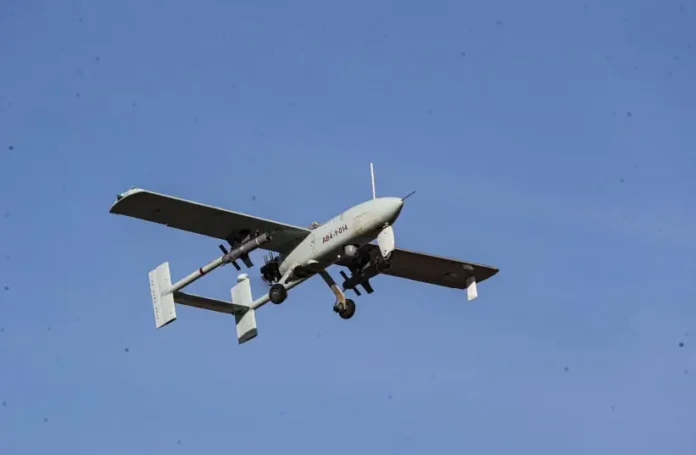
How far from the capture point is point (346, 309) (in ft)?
202

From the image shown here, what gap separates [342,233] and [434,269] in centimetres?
746

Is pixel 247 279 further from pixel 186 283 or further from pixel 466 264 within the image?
pixel 466 264

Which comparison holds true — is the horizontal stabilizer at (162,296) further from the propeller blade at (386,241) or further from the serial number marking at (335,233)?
the propeller blade at (386,241)

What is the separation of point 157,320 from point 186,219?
3458 mm

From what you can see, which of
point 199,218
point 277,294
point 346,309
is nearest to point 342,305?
point 346,309

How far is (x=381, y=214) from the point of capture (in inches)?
2323

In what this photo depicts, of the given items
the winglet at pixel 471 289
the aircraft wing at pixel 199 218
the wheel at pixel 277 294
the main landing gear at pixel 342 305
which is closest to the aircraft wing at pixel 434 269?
the winglet at pixel 471 289

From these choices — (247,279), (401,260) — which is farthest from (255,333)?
(401,260)

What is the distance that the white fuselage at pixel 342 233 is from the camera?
194ft

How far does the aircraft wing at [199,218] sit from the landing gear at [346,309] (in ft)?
7.99

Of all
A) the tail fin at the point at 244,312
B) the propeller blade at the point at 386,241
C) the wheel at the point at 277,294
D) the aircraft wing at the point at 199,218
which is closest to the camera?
the propeller blade at the point at 386,241

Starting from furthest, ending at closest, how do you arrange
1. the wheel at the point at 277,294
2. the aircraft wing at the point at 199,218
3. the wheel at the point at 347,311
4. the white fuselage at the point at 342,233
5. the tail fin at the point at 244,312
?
the tail fin at the point at 244,312 → the wheel at the point at 347,311 → the wheel at the point at 277,294 → the aircraft wing at the point at 199,218 → the white fuselage at the point at 342,233

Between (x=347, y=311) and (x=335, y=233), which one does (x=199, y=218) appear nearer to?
(x=335, y=233)

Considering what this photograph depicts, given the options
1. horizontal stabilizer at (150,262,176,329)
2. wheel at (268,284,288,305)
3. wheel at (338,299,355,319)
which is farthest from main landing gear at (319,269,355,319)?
horizontal stabilizer at (150,262,176,329)
